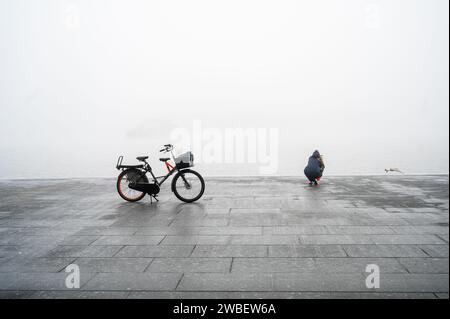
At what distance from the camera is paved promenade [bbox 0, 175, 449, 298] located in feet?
11.7

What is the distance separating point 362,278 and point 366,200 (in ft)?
14.7

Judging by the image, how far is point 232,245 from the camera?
195 inches

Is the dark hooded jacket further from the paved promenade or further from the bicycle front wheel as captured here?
the bicycle front wheel

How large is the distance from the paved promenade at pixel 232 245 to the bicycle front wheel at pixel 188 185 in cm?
24

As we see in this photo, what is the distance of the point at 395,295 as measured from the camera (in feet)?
10.9

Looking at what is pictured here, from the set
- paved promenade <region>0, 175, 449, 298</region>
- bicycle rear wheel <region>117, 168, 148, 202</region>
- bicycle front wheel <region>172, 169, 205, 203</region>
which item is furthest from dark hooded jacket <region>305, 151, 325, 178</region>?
bicycle rear wheel <region>117, 168, 148, 202</region>

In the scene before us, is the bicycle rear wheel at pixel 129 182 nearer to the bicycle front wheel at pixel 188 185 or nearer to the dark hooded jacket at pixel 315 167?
the bicycle front wheel at pixel 188 185

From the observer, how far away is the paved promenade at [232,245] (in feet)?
11.7

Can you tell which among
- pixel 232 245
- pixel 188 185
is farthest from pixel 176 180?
pixel 232 245

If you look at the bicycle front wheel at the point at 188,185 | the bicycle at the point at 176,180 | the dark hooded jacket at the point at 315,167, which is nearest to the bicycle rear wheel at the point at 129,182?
the bicycle at the point at 176,180

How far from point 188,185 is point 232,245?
3.51 metres

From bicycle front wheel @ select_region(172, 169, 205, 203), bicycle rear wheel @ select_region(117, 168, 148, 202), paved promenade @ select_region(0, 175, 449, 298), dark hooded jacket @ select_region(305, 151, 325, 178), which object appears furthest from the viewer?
dark hooded jacket @ select_region(305, 151, 325, 178)

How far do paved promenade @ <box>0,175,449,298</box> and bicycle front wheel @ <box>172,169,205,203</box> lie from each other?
237mm

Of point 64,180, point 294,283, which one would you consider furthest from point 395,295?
point 64,180
